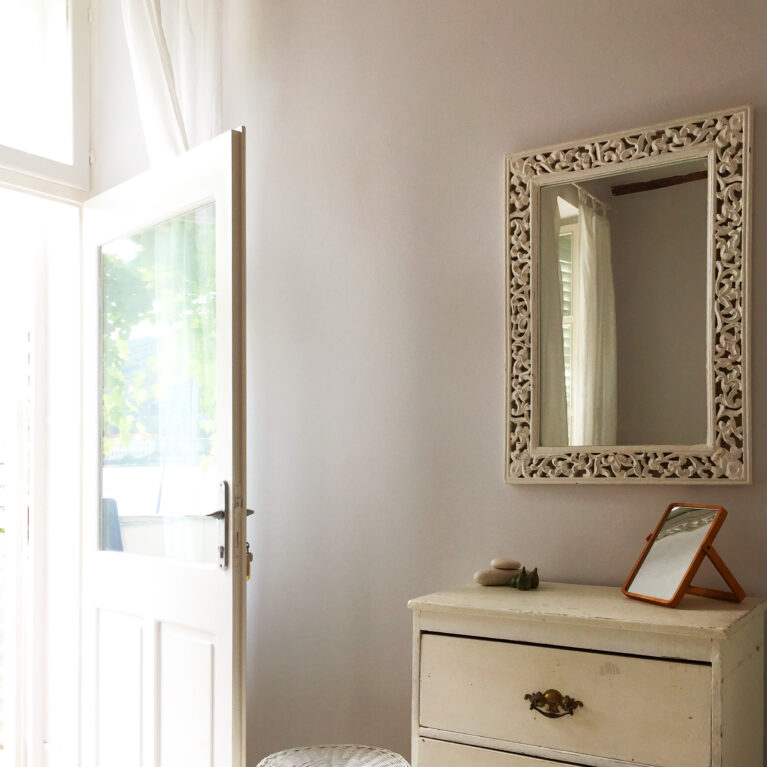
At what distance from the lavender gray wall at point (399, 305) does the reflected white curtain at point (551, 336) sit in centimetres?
12

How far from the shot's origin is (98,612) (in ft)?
8.82

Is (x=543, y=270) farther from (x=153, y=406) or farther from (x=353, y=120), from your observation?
(x=153, y=406)

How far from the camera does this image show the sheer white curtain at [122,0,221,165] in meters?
2.60

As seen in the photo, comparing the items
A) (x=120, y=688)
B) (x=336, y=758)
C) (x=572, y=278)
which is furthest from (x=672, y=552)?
(x=120, y=688)

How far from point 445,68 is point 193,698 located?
1.74 meters

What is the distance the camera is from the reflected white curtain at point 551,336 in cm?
204

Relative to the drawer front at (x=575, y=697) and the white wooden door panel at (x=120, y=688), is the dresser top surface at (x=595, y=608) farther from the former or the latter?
the white wooden door panel at (x=120, y=688)

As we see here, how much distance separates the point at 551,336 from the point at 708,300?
1.19 ft

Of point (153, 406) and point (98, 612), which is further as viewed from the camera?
point (98, 612)

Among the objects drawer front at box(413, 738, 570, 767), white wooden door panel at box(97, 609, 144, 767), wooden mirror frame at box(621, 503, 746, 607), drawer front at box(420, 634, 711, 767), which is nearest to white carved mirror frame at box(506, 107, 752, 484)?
wooden mirror frame at box(621, 503, 746, 607)

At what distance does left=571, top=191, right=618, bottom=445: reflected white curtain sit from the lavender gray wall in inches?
6.1

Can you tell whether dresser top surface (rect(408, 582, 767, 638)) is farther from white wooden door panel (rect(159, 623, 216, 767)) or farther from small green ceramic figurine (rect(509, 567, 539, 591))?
white wooden door panel (rect(159, 623, 216, 767))

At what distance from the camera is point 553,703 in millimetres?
1579

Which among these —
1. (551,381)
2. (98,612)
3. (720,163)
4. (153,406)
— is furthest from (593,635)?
(98,612)
